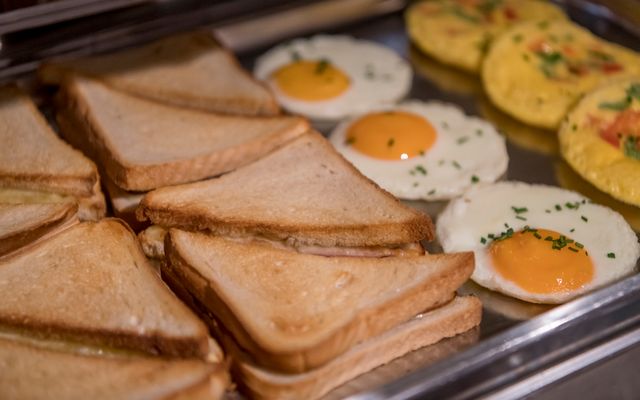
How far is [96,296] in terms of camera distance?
202cm

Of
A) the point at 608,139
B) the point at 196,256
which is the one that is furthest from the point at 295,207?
the point at 608,139

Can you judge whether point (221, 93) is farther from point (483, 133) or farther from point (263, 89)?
point (483, 133)

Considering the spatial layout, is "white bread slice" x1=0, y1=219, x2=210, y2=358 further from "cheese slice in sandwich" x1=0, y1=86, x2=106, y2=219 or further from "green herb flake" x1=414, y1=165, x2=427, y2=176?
"green herb flake" x1=414, y1=165, x2=427, y2=176

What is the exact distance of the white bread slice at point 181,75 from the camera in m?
2.89

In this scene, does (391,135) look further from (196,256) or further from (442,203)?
(196,256)

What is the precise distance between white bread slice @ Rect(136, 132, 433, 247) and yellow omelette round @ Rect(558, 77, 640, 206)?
0.69m

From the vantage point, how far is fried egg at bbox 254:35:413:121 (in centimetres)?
300

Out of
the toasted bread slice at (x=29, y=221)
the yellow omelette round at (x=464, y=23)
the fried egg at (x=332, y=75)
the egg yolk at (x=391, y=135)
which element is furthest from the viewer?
the yellow omelette round at (x=464, y=23)

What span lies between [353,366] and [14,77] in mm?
1782

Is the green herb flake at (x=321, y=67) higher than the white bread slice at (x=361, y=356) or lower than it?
higher

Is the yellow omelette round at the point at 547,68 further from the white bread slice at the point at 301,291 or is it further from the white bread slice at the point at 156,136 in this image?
the white bread slice at the point at 301,291

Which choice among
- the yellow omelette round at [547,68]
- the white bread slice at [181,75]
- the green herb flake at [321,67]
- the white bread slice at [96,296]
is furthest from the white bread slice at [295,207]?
the yellow omelette round at [547,68]

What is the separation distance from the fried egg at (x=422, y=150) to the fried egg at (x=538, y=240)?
117 millimetres

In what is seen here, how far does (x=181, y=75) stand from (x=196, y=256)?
1098mm
